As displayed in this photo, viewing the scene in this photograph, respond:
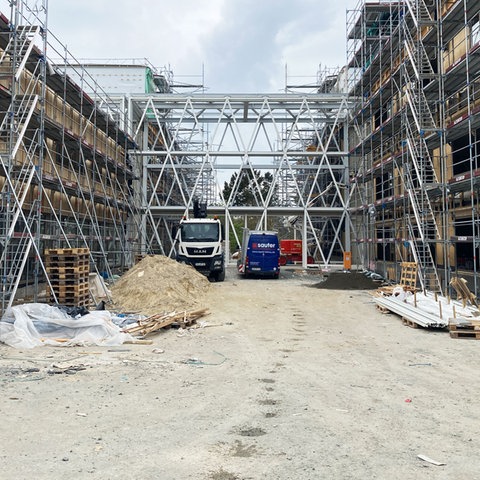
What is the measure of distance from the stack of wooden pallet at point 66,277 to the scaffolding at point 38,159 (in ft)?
1.55

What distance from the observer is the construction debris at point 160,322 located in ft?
30.5

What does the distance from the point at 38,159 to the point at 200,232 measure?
8048 millimetres

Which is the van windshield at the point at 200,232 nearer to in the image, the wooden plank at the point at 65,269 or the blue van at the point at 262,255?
the blue van at the point at 262,255

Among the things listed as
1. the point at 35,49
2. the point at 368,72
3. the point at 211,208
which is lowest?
the point at 211,208

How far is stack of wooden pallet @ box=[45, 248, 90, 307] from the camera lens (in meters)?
11.9

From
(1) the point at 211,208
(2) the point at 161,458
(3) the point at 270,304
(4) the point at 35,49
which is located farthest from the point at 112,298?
(1) the point at 211,208

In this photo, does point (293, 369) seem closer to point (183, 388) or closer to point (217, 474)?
point (183, 388)

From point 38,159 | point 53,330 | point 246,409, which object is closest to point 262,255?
point 38,159

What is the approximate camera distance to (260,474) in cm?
358

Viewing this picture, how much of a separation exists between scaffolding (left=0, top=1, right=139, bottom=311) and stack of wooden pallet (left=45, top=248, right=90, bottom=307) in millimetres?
473

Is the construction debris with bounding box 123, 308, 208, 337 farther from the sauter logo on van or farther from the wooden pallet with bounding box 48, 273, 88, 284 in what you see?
the sauter logo on van

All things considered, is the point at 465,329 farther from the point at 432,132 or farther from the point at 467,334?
the point at 432,132

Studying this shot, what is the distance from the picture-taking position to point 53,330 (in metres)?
8.83

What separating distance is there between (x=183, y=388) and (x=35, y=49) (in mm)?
11366
